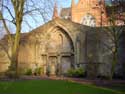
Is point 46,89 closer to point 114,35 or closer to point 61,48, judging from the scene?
point 114,35

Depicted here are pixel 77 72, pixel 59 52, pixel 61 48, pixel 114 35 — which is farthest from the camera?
pixel 61 48

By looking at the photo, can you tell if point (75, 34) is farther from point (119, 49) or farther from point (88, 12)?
point (88, 12)

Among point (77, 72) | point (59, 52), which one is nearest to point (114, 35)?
point (77, 72)

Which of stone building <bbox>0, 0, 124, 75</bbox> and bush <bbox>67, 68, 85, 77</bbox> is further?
stone building <bbox>0, 0, 124, 75</bbox>

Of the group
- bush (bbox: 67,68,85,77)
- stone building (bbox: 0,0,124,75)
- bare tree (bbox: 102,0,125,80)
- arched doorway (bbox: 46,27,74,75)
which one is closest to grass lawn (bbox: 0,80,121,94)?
bare tree (bbox: 102,0,125,80)

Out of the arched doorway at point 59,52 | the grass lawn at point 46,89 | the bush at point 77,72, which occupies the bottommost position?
the grass lawn at point 46,89

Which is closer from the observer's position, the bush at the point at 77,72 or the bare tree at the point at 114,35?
the bare tree at the point at 114,35

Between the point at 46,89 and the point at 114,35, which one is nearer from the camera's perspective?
the point at 46,89

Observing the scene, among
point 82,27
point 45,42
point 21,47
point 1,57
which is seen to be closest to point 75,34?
point 82,27

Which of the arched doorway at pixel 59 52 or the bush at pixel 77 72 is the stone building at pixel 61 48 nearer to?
the arched doorway at pixel 59 52

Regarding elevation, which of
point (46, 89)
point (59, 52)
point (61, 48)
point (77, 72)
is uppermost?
point (61, 48)

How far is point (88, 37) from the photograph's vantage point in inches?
1954

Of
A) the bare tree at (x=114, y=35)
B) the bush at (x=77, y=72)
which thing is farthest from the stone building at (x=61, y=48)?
Answer: the bush at (x=77, y=72)

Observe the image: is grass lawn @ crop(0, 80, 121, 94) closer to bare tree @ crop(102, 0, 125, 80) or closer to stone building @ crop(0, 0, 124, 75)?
bare tree @ crop(102, 0, 125, 80)
